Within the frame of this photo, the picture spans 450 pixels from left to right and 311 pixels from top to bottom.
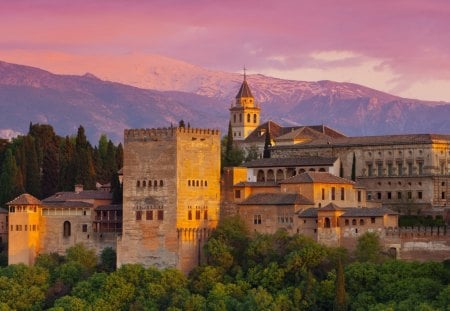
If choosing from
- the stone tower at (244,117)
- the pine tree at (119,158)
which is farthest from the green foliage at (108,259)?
the stone tower at (244,117)

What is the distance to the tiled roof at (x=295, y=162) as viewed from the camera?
247 feet

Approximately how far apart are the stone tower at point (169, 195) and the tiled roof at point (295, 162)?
7.69 metres

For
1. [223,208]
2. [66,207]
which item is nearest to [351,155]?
[223,208]

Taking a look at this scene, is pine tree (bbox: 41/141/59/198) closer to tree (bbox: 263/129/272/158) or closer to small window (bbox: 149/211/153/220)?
tree (bbox: 263/129/272/158)

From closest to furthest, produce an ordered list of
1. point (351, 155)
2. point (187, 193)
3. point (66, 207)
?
point (187, 193)
point (66, 207)
point (351, 155)

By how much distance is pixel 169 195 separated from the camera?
220 feet

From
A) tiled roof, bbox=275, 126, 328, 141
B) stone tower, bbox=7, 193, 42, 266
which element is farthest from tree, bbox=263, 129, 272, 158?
stone tower, bbox=7, 193, 42, 266

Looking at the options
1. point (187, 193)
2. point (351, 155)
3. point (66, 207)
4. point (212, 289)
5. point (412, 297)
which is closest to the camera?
point (412, 297)

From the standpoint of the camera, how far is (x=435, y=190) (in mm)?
74125

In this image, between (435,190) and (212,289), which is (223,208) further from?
(435,190)

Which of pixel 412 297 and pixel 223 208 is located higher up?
pixel 223 208

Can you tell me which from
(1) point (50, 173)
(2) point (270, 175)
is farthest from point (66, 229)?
(1) point (50, 173)

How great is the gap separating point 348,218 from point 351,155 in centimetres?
1366

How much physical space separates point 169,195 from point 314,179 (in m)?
7.46
